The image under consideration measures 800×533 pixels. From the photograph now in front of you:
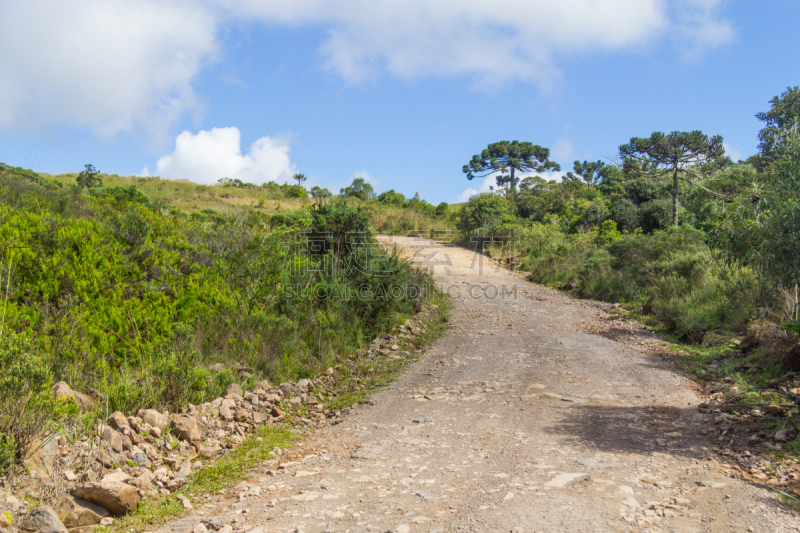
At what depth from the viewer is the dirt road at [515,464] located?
123 inches

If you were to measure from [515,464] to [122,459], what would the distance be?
301 cm

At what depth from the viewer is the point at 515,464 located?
404 centimetres

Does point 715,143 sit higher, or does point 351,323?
point 715,143

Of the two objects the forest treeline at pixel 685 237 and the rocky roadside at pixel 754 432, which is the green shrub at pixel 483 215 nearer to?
the forest treeline at pixel 685 237

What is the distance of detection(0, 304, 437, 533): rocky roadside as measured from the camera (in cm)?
311

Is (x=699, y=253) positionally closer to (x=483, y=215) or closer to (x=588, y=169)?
(x=483, y=215)

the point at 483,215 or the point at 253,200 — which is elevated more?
the point at 253,200

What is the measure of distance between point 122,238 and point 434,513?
6554mm

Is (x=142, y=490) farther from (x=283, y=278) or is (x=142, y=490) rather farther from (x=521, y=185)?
(x=521, y=185)

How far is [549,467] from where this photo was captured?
13.0 feet

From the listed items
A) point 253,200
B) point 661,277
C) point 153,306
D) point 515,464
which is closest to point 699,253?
point 661,277

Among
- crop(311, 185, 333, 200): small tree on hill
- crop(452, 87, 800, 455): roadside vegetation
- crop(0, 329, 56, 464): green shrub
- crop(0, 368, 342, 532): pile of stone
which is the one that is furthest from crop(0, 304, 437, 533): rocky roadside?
crop(311, 185, 333, 200): small tree on hill

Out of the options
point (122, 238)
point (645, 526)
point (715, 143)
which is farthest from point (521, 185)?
point (645, 526)

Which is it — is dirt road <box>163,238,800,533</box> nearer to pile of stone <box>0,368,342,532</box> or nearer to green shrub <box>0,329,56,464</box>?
pile of stone <box>0,368,342,532</box>
